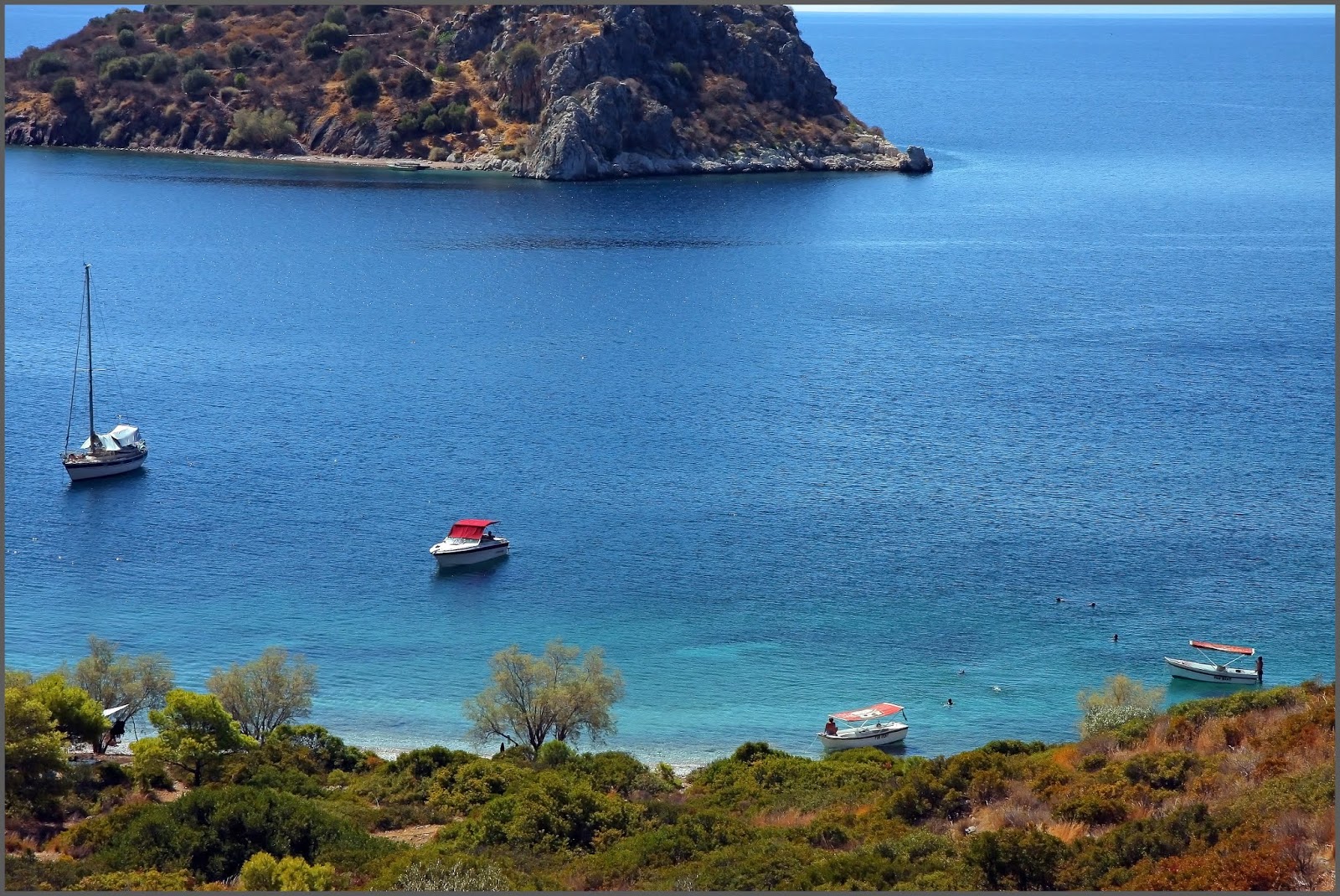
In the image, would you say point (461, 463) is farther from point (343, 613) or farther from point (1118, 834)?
point (1118, 834)

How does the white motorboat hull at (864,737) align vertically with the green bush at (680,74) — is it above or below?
below

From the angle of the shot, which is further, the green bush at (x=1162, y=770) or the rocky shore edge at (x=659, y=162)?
the rocky shore edge at (x=659, y=162)

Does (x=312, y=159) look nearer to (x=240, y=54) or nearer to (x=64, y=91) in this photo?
(x=240, y=54)

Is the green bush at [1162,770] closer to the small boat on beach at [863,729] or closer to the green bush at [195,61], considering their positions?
the small boat on beach at [863,729]

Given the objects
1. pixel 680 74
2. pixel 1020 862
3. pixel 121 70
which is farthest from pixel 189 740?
pixel 121 70

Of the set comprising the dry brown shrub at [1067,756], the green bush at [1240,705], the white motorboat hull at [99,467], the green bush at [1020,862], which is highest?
the white motorboat hull at [99,467]

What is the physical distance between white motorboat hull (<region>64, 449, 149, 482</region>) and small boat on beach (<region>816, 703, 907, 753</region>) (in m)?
37.4

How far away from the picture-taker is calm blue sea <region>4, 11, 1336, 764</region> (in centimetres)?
4641

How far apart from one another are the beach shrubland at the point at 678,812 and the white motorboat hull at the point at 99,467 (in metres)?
28.1

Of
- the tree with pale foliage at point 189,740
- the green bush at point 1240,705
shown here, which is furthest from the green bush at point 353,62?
the green bush at point 1240,705

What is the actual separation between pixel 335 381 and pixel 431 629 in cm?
3061

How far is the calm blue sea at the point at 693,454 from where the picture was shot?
1827 inches

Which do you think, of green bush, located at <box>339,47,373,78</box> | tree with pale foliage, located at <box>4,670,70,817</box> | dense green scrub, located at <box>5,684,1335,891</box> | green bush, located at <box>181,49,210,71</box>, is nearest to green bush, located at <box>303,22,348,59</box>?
green bush, located at <box>339,47,373,78</box>

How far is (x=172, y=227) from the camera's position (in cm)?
11538
